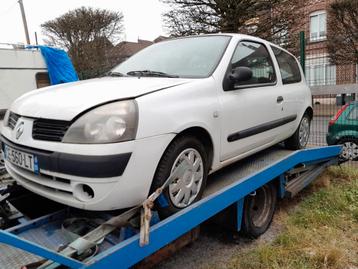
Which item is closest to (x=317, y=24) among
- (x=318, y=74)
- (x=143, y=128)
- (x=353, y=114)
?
(x=318, y=74)

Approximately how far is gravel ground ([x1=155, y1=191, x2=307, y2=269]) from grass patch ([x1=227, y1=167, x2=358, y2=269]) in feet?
0.35

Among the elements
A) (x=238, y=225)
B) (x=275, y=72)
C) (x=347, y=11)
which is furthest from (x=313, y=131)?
(x=347, y=11)

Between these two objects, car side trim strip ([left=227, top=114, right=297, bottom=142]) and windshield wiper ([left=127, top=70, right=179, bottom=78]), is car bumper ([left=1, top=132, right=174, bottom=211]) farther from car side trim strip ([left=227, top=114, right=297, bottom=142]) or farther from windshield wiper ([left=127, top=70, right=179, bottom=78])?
car side trim strip ([left=227, top=114, right=297, bottom=142])

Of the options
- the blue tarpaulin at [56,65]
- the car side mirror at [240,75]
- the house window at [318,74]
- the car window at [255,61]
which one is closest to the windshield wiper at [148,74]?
the car side mirror at [240,75]

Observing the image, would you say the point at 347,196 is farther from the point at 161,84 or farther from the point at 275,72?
the point at 161,84

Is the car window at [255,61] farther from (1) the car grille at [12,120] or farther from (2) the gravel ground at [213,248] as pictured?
(1) the car grille at [12,120]

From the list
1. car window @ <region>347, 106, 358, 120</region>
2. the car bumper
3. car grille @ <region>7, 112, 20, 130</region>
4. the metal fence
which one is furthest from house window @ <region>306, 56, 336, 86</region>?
car grille @ <region>7, 112, 20, 130</region>

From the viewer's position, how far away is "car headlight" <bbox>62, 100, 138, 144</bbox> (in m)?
1.94

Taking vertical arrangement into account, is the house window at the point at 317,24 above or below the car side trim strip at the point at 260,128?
above

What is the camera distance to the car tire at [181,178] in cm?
220

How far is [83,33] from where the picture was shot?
20469 mm

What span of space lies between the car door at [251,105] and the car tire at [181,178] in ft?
1.22

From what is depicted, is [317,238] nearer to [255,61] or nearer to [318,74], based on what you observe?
[255,61]

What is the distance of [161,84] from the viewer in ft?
7.88
